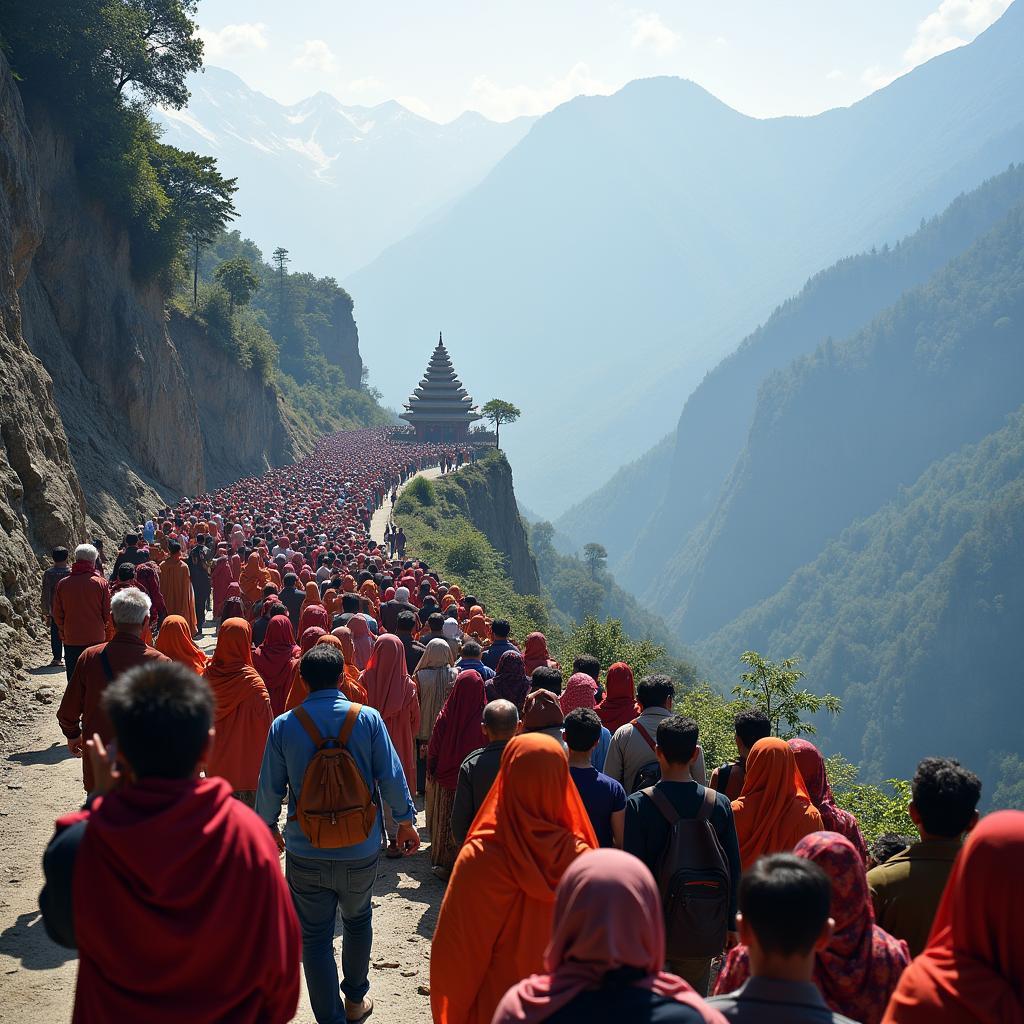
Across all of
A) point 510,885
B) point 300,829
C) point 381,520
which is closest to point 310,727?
point 300,829

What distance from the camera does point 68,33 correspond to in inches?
968

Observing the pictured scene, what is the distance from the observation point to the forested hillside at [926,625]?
300ft

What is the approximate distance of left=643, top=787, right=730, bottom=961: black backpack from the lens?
159 inches

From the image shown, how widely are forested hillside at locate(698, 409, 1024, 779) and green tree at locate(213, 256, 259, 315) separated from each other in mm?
70280

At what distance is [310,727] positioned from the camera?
4477 mm

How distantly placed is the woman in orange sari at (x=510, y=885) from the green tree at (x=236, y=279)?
42704 millimetres

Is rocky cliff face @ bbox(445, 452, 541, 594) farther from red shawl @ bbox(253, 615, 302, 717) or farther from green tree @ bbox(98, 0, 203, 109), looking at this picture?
red shawl @ bbox(253, 615, 302, 717)

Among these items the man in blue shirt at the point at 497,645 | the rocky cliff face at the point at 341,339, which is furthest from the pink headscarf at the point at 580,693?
the rocky cliff face at the point at 341,339

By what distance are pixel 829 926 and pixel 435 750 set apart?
13.8 ft

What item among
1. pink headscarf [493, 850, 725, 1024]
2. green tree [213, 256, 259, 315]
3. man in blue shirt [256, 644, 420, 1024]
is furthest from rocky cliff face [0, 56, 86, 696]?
green tree [213, 256, 259, 315]

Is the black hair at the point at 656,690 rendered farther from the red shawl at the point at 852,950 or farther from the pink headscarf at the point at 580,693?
the red shawl at the point at 852,950

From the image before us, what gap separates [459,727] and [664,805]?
8.28ft

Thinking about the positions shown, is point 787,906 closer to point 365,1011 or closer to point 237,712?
point 365,1011

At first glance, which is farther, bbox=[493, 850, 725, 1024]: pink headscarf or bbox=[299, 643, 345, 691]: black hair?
bbox=[299, 643, 345, 691]: black hair
